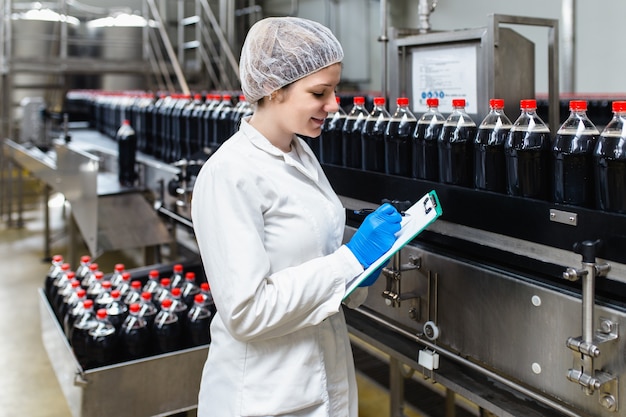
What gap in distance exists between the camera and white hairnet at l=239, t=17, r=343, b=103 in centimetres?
114

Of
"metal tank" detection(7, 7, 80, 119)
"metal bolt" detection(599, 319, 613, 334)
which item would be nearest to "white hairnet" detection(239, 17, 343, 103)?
"metal bolt" detection(599, 319, 613, 334)

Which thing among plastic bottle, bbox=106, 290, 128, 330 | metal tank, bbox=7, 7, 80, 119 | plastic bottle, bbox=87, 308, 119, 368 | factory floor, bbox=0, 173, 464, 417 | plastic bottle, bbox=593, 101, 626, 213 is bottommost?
factory floor, bbox=0, 173, 464, 417

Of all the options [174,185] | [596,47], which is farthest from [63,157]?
[596,47]

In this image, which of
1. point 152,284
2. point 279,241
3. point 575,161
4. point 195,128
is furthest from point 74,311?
point 575,161

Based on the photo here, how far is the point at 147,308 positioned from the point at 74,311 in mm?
266

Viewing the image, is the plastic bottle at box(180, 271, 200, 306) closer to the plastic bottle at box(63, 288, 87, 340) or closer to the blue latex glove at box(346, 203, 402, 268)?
the plastic bottle at box(63, 288, 87, 340)

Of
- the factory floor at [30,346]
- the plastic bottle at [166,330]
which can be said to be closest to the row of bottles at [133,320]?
the plastic bottle at [166,330]

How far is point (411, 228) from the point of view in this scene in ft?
3.70

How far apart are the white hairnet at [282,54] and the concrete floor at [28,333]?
5.62 feet

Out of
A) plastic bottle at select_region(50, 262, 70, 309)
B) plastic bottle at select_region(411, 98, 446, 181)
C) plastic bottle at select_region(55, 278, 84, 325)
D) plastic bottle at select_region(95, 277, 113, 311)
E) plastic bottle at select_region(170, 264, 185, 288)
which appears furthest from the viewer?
plastic bottle at select_region(50, 262, 70, 309)

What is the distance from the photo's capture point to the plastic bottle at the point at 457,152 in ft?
4.70

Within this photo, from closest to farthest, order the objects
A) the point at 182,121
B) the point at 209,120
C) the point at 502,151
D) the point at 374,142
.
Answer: the point at 502,151 < the point at 374,142 < the point at 209,120 < the point at 182,121

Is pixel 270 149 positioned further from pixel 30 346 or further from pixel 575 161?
pixel 30 346

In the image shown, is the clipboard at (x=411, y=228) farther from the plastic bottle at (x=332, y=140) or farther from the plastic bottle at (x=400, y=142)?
the plastic bottle at (x=332, y=140)
